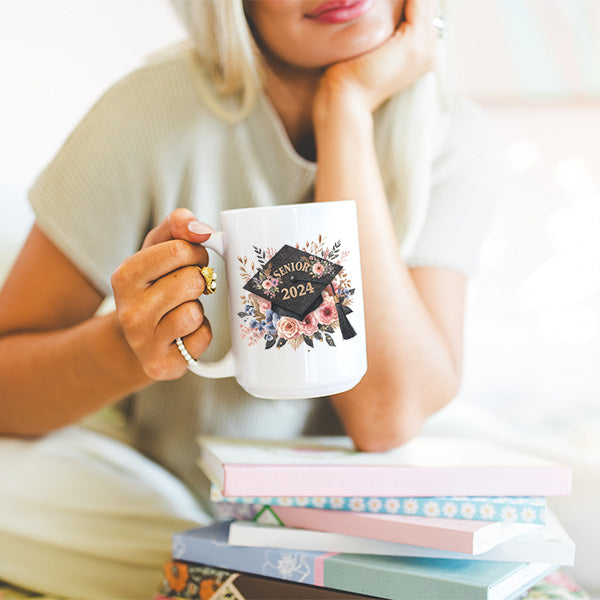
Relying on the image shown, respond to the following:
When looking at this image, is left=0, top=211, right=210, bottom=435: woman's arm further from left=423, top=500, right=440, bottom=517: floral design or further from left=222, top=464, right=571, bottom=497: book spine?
left=423, top=500, right=440, bottom=517: floral design

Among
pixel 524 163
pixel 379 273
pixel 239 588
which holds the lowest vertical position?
pixel 239 588

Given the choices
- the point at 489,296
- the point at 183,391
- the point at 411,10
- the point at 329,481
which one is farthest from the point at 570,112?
the point at 329,481

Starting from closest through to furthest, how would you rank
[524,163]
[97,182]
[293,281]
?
[293,281] → [97,182] → [524,163]

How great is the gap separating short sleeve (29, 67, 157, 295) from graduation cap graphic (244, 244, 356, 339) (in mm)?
413

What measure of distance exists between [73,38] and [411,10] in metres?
0.82

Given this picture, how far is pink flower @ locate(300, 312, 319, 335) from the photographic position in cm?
56

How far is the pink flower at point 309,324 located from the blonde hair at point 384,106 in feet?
1.19

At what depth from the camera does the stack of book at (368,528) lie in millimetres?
617

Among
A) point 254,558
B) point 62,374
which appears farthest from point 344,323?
point 62,374

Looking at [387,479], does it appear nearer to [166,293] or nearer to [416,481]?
[416,481]

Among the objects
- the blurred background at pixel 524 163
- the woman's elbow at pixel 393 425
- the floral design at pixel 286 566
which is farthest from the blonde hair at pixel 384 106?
the blurred background at pixel 524 163

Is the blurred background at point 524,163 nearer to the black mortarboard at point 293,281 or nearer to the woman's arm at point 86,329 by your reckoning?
the woman's arm at point 86,329

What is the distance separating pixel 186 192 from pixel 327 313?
0.44 m

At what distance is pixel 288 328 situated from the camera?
1.84ft
